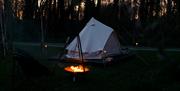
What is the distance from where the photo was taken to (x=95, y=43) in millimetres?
11805

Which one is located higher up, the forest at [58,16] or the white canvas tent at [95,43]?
the forest at [58,16]

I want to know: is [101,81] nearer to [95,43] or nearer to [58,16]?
[95,43]

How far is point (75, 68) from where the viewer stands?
8.55m

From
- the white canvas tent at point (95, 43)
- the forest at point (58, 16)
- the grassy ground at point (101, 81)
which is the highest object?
the forest at point (58, 16)

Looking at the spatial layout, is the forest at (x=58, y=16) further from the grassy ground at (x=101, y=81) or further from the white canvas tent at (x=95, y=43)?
the grassy ground at (x=101, y=81)

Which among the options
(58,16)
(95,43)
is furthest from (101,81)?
(58,16)

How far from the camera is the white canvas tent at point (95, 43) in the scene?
11516 millimetres

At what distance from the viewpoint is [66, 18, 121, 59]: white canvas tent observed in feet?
37.8

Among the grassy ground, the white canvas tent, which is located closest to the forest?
the white canvas tent

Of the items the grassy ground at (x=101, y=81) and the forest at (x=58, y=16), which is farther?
the forest at (x=58, y=16)

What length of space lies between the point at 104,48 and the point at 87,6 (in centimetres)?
1089

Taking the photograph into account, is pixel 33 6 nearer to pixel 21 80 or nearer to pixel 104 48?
pixel 104 48

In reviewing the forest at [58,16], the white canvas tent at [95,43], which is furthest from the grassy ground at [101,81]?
the forest at [58,16]

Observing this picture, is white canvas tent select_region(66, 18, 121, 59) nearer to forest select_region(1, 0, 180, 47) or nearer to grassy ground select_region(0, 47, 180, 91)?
grassy ground select_region(0, 47, 180, 91)
